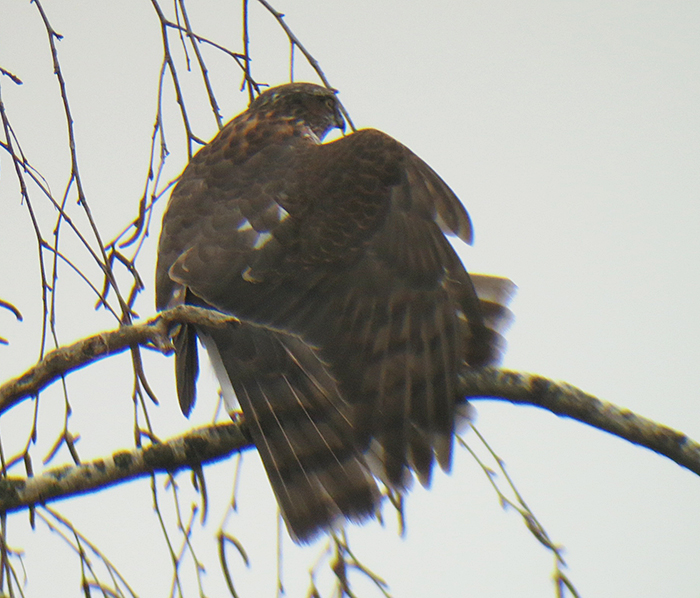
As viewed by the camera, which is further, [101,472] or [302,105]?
[302,105]

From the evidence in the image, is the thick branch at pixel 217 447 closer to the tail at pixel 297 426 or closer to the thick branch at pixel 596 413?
the thick branch at pixel 596 413

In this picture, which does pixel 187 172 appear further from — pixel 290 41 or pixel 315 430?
pixel 315 430

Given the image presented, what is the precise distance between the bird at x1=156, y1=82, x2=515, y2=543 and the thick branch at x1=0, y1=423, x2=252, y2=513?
26 cm

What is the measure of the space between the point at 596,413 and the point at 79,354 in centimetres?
96

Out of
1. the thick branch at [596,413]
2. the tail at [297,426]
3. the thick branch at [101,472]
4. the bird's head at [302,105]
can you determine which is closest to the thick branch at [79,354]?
the thick branch at [101,472]

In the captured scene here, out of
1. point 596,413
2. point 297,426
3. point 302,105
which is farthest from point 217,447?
point 302,105

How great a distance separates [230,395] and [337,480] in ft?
1.25

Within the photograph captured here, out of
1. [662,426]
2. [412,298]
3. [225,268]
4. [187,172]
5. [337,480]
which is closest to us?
[662,426]

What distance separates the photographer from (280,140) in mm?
2625

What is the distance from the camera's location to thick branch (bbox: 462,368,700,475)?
1481 millimetres

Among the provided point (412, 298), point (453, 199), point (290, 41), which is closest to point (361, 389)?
point (412, 298)

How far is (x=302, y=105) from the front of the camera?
10.1ft

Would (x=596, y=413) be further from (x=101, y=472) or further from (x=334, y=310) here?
(x=101, y=472)

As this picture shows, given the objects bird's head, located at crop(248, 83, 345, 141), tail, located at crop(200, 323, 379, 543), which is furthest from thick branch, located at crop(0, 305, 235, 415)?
bird's head, located at crop(248, 83, 345, 141)
